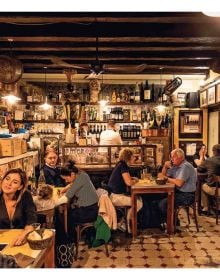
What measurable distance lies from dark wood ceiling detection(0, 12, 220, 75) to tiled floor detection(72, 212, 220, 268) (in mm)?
2759

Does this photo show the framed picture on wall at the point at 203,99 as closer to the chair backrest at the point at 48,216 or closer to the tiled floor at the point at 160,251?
the tiled floor at the point at 160,251

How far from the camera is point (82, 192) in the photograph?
390cm

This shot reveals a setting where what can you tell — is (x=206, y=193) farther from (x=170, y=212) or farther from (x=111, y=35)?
Answer: (x=111, y=35)

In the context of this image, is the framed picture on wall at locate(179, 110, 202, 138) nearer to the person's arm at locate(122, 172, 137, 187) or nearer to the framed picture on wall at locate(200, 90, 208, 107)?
the framed picture on wall at locate(200, 90, 208, 107)

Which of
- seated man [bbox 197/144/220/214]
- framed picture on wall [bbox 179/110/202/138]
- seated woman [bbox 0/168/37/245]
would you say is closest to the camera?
seated woman [bbox 0/168/37/245]

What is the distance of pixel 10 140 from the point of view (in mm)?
4270

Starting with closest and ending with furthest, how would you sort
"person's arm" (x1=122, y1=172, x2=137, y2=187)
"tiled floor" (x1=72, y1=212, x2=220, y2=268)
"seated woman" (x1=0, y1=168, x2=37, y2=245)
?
"seated woman" (x1=0, y1=168, x2=37, y2=245) → "tiled floor" (x1=72, y1=212, x2=220, y2=268) → "person's arm" (x1=122, y1=172, x2=137, y2=187)

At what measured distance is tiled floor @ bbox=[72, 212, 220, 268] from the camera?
3643 mm

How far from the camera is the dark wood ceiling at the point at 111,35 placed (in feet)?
12.0

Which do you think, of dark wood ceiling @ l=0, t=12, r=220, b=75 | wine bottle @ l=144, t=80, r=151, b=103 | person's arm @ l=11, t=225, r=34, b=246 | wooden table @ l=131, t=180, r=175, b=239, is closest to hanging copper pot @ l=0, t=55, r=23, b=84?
dark wood ceiling @ l=0, t=12, r=220, b=75

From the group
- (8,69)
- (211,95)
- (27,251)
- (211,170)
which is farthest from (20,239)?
(211,95)

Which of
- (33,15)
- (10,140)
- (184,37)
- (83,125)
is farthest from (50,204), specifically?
(83,125)

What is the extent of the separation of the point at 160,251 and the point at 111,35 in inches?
126
